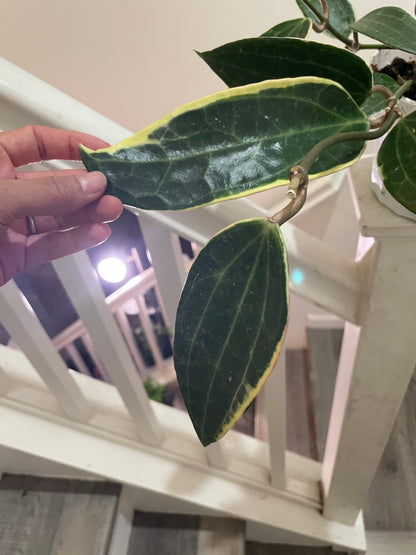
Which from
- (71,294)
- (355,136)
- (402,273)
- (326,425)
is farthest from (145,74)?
(326,425)

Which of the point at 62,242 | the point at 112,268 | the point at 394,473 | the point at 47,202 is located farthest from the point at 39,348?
the point at 394,473

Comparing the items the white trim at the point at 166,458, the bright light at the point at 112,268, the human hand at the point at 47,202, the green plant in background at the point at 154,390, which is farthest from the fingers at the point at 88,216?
the green plant in background at the point at 154,390

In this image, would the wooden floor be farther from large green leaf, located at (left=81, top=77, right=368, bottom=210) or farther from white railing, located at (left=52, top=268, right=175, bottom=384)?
large green leaf, located at (left=81, top=77, right=368, bottom=210)

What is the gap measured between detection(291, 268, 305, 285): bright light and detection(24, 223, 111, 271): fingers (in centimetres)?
22

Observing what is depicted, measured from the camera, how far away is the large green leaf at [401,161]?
0.32m

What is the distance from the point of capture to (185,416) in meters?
0.93

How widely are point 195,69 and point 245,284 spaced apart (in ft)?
3.38

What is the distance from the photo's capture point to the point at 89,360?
1756mm

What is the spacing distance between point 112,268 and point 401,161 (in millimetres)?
1150

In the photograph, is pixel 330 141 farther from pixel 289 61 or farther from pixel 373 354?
pixel 373 354

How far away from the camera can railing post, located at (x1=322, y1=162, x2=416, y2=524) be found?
1.54ft

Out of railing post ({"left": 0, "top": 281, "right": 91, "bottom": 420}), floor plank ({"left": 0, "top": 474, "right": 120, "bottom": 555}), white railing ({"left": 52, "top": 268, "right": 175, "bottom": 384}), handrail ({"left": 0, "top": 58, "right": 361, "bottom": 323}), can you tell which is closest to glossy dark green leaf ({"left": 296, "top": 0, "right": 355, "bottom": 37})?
handrail ({"left": 0, "top": 58, "right": 361, "bottom": 323})

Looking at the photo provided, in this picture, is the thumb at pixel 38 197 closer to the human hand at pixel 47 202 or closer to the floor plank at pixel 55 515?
the human hand at pixel 47 202

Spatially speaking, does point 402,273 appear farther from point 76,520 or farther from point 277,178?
point 76,520
